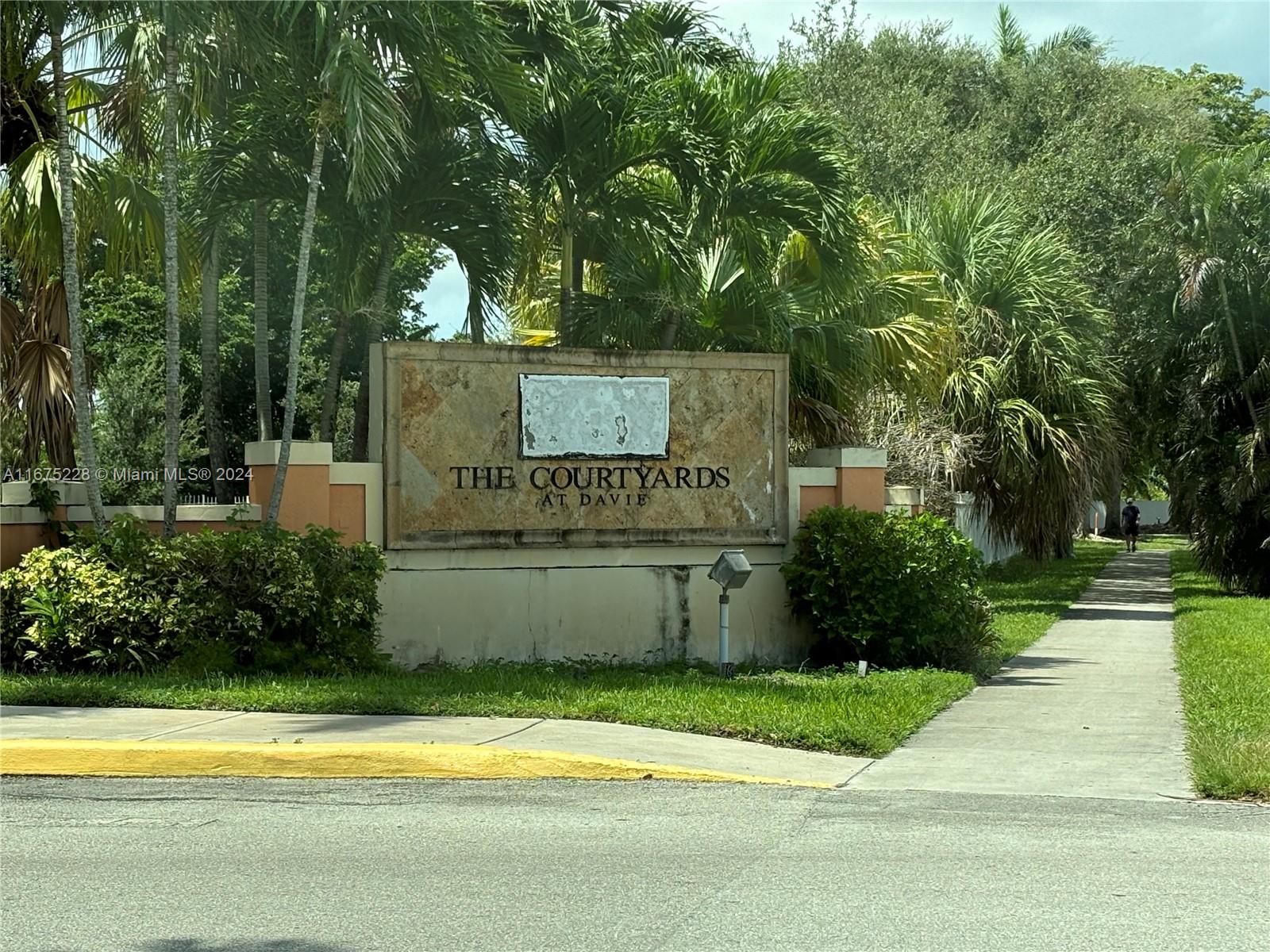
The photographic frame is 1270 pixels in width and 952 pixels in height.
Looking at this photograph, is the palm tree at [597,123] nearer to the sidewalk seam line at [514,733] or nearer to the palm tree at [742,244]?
the palm tree at [742,244]

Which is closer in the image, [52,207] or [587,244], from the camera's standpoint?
[52,207]

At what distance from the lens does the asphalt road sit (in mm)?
5938

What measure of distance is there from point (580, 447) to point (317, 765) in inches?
235

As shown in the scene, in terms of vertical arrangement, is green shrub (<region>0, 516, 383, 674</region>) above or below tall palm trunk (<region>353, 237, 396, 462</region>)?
below

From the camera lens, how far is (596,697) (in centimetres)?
1154

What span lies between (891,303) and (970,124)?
21.8 m

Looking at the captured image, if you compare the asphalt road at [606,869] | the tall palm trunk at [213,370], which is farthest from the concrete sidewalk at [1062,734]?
the tall palm trunk at [213,370]

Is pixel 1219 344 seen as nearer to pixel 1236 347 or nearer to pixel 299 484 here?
pixel 1236 347

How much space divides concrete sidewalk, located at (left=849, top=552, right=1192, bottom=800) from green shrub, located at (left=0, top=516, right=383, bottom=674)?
5.12m

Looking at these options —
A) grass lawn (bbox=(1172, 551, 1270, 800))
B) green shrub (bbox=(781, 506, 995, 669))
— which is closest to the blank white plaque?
green shrub (bbox=(781, 506, 995, 669))

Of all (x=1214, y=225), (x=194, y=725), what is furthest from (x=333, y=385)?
(x=1214, y=225)

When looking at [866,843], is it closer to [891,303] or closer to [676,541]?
[676,541]

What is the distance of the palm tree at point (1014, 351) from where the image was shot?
27.0 m

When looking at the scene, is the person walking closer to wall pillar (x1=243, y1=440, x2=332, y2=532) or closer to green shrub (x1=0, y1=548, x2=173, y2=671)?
wall pillar (x1=243, y1=440, x2=332, y2=532)
